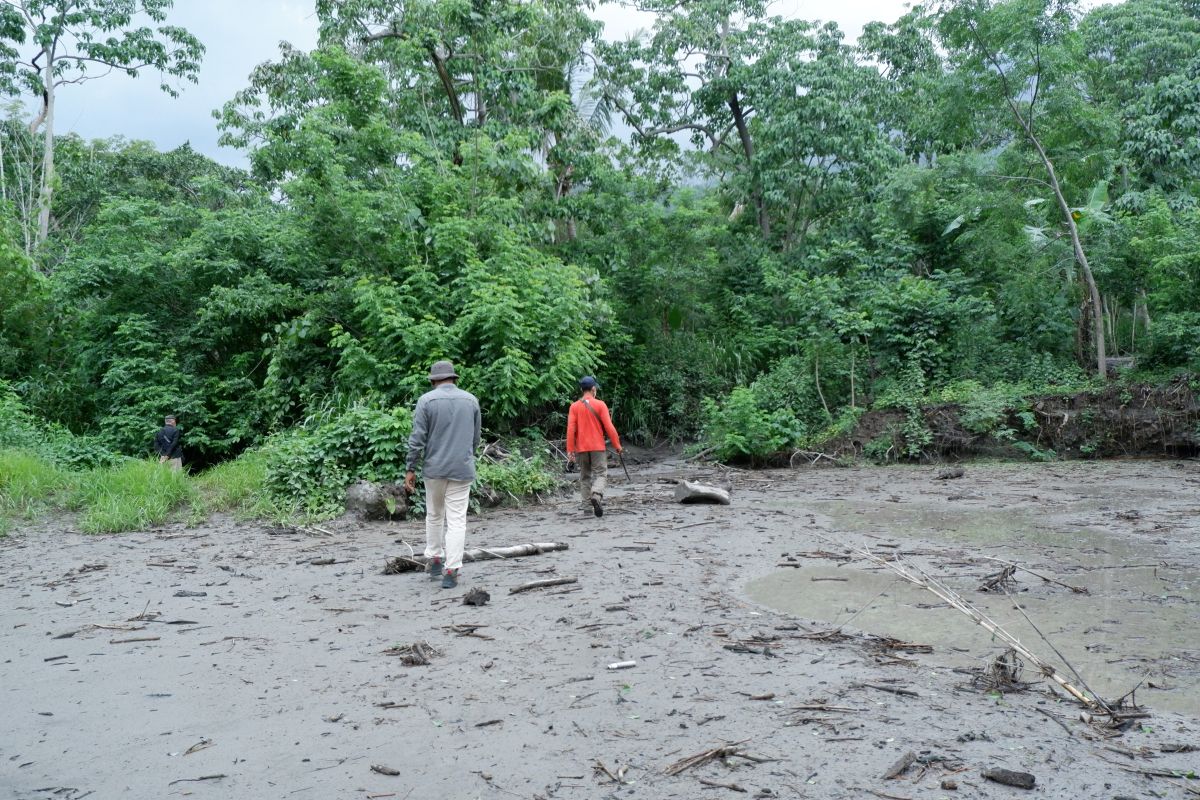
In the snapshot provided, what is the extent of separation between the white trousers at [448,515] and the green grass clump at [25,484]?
280 inches

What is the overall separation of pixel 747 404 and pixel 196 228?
1286cm

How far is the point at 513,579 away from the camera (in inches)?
316

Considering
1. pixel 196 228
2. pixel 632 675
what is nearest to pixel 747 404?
pixel 196 228

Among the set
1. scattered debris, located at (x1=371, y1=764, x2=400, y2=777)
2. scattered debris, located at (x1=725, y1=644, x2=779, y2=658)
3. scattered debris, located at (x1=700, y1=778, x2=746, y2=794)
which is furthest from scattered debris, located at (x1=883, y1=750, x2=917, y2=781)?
scattered debris, located at (x1=371, y1=764, x2=400, y2=777)

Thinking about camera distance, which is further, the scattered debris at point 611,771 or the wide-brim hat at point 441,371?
the wide-brim hat at point 441,371

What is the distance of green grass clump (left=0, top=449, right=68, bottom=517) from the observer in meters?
11.9

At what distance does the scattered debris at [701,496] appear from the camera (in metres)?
13.0

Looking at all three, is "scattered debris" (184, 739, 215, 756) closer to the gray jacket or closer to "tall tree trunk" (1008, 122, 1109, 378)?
the gray jacket

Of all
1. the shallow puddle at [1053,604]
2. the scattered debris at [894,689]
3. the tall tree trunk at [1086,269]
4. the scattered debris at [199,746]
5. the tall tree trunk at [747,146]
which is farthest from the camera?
the tall tree trunk at [747,146]

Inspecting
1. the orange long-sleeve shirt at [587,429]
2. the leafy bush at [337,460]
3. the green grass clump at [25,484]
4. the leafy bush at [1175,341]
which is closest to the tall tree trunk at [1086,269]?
the leafy bush at [1175,341]

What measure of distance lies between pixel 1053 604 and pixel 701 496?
6.64 meters

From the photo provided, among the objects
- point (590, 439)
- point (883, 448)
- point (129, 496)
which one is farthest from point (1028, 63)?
point (129, 496)

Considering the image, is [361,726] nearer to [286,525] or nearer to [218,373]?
[286,525]

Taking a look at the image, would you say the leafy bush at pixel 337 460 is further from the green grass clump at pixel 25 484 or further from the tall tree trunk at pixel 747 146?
the tall tree trunk at pixel 747 146
